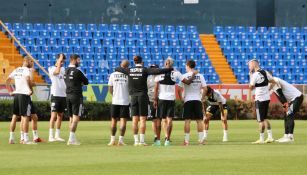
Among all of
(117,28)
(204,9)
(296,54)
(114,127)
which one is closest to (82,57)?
(117,28)

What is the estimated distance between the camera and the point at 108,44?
52469mm

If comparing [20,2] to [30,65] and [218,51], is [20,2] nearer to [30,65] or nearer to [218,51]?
[218,51]

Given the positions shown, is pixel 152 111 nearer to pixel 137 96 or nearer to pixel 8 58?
pixel 137 96

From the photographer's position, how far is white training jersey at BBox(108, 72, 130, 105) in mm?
22609

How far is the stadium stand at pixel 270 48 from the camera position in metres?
54.6

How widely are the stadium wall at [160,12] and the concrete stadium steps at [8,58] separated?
84.6 inches

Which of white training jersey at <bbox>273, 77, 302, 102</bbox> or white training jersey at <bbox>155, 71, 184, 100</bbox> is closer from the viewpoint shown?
white training jersey at <bbox>155, 71, 184, 100</bbox>

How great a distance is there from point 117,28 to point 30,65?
30533 mm

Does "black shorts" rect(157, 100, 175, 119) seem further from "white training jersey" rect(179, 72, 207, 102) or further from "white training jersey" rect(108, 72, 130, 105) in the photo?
"white training jersey" rect(108, 72, 130, 105)

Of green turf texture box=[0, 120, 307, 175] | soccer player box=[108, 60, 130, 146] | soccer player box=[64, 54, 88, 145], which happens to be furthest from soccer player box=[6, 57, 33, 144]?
soccer player box=[108, 60, 130, 146]

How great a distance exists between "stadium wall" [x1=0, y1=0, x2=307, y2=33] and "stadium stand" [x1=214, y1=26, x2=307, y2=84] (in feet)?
2.75

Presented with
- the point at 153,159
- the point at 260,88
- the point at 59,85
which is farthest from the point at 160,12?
the point at 153,159

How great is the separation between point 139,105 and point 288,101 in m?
4.82

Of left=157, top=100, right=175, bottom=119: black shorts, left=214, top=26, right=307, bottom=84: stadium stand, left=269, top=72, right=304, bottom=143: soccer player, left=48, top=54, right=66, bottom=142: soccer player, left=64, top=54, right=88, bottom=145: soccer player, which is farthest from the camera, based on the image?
left=214, top=26, right=307, bottom=84: stadium stand
